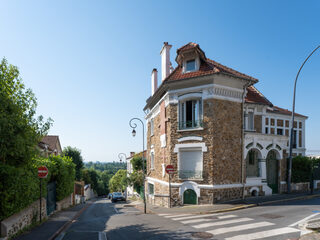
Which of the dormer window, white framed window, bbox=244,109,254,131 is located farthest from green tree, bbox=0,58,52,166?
white framed window, bbox=244,109,254,131

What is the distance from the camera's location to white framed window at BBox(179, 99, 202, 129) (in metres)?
16.8

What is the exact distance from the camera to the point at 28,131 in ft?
33.9

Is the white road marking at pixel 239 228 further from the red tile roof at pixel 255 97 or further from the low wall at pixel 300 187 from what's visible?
the low wall at pixel 300 187

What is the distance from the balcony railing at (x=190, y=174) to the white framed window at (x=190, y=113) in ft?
10.2

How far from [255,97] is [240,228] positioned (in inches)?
498

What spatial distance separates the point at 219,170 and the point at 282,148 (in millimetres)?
6913

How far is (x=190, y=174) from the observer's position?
16578 mm

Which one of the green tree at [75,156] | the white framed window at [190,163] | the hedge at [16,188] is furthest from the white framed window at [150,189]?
the green tree at [75,156]

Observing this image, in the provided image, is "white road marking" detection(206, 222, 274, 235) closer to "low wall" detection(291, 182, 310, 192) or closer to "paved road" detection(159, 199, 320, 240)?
"paved road" detection(159, 199, 320, 240)

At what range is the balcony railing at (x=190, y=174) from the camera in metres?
16.3

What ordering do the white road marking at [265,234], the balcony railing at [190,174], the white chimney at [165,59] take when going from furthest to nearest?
the white chimney at [165,59] → the balcony railing at [190,174] → the white road marking at [265,234]

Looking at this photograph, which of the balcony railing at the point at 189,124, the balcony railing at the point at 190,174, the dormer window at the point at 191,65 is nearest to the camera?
the balcony railing at the point at 190,174

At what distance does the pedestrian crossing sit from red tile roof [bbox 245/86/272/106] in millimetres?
9952

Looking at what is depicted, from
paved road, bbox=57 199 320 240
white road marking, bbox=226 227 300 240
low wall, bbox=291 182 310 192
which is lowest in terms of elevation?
low wall, bbox=291 182 310 192
